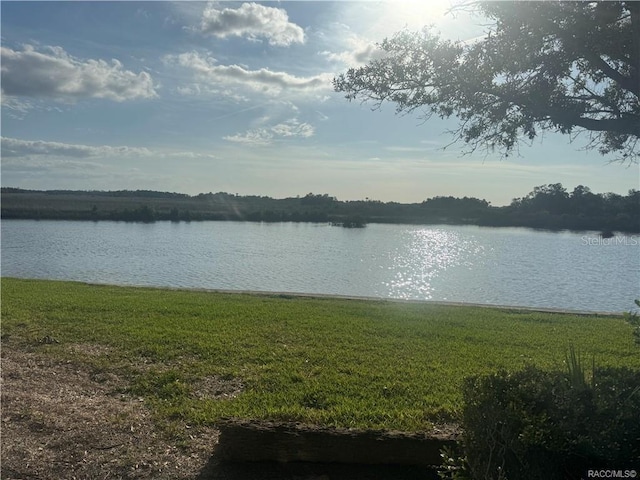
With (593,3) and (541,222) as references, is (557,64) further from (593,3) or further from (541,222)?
(541,222)

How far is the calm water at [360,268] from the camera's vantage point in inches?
728

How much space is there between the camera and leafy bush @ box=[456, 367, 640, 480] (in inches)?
89.7

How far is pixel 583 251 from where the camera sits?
3512 centimetres

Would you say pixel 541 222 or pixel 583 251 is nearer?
pixel 583 251

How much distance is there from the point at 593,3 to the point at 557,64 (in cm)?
39

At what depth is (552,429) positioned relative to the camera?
2322mm

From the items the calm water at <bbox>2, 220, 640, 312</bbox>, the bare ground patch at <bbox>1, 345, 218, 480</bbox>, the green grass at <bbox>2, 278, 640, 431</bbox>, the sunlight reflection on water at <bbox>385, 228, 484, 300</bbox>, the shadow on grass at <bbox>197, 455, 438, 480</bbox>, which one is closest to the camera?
the shadow on grass at <bbox>197, 455, 438, 480</bbox>

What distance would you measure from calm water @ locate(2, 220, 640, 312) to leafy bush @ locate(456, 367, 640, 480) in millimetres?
14376

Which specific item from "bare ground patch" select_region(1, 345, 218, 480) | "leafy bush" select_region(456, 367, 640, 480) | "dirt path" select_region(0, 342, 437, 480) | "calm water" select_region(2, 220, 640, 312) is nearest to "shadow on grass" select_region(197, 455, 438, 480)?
"dirt path" select_region(0, 342, 437, 480)

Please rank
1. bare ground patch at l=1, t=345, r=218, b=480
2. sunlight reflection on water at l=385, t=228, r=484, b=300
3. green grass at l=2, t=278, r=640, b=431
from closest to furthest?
1. bare ground patch at l=1, t=345, r=218, b=480
2. green grass at l=2, t=278, r=640, b=431
3. sunlight reflection on water at l=385, t=228, r=484, b=300

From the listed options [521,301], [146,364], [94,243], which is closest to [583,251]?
[521,301]

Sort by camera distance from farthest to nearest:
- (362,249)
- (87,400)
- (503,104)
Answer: (362,249)
(87,400)
(503,104)

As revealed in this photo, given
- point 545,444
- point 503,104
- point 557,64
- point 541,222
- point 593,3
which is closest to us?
point 545,444

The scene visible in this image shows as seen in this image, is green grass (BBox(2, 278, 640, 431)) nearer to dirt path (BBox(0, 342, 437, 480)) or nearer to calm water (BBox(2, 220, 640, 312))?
dirt path (BBox(0, 342, 437, 480))
